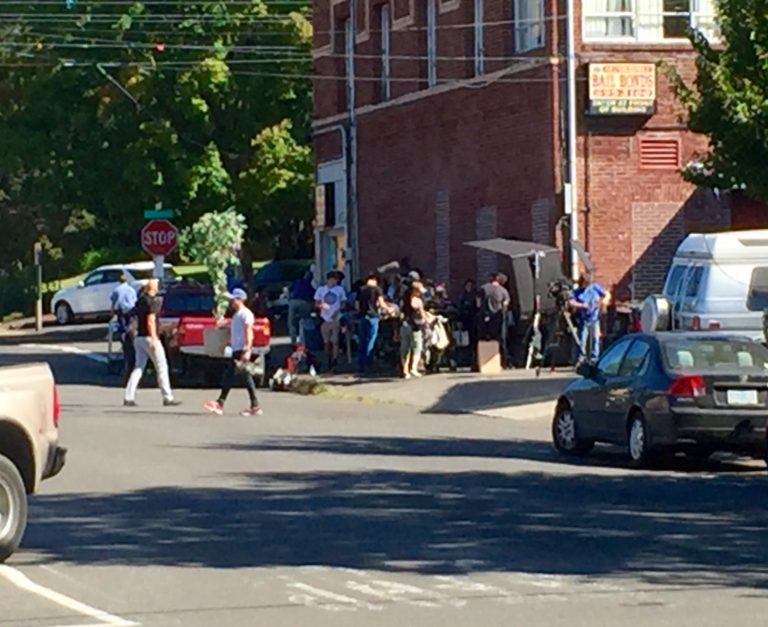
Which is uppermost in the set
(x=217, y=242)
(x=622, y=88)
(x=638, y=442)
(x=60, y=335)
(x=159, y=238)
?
(x=622, y=88)

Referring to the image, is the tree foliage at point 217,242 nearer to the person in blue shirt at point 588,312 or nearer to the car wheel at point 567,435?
the person in blue shirt at point 588,312

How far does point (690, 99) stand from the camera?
2517 cm

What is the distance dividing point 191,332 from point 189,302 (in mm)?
2752

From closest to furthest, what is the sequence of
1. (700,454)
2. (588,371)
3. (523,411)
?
(700,454) < (588,371) < (523,411)

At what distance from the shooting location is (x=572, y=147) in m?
36.1

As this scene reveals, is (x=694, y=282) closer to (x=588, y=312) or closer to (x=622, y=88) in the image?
(x=588, y=312)

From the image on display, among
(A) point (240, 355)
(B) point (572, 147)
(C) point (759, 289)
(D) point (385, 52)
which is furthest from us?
(D) point (385, 52)

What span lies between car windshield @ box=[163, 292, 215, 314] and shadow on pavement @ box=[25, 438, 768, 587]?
1712cm

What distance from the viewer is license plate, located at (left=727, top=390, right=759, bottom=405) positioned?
20203 millimetres

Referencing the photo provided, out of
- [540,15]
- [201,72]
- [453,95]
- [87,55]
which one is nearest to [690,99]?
[540,15]

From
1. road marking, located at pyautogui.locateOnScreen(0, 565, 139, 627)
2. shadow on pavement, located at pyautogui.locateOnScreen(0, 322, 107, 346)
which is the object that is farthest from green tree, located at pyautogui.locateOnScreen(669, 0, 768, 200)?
shadow on pavement, located at pyautogui.locateOnScreen(0, 322, 107, 346)

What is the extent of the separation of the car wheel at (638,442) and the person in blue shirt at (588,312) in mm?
12001

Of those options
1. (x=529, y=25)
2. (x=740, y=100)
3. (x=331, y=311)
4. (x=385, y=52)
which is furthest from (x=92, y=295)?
(x=740, y=100)

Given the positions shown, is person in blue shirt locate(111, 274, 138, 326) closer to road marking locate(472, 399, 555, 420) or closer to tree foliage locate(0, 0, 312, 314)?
road marking locate(472, 399, 555, 420)
